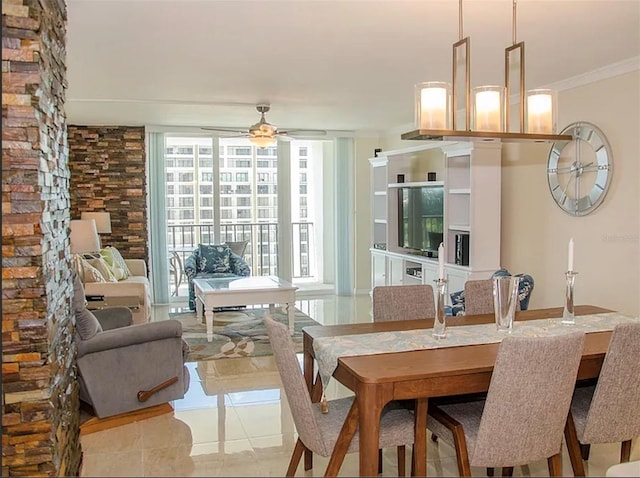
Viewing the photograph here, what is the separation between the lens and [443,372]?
8.27 feet

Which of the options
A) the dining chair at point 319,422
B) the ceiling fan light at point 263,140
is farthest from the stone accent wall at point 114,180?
the dining chair at point 319,422

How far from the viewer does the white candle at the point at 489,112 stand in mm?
3049

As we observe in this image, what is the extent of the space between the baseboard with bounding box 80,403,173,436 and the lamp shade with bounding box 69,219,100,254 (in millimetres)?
2139

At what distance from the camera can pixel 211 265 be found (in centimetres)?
784

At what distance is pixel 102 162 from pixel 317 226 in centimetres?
348

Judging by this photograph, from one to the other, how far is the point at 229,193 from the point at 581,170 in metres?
5.25

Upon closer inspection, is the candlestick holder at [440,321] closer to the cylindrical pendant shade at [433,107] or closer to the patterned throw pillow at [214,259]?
the cylindrical pendant shade at [433,107]

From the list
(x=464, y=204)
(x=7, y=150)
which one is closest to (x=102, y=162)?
(x=464, y=204)

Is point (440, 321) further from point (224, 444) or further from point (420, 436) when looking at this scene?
point (224, 444)

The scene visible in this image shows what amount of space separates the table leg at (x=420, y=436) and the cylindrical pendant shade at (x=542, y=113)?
1.51 m

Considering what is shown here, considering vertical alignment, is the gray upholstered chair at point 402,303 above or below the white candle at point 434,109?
below

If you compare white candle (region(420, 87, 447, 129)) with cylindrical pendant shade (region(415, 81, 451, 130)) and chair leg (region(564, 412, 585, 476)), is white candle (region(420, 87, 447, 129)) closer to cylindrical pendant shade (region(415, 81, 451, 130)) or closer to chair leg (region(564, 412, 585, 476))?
cylindrical pendant shade (region(415, 81, 451, 130))

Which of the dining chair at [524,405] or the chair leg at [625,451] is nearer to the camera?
the dining chair at [524,405]

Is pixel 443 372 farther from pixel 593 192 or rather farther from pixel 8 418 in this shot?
pixel 593 192
